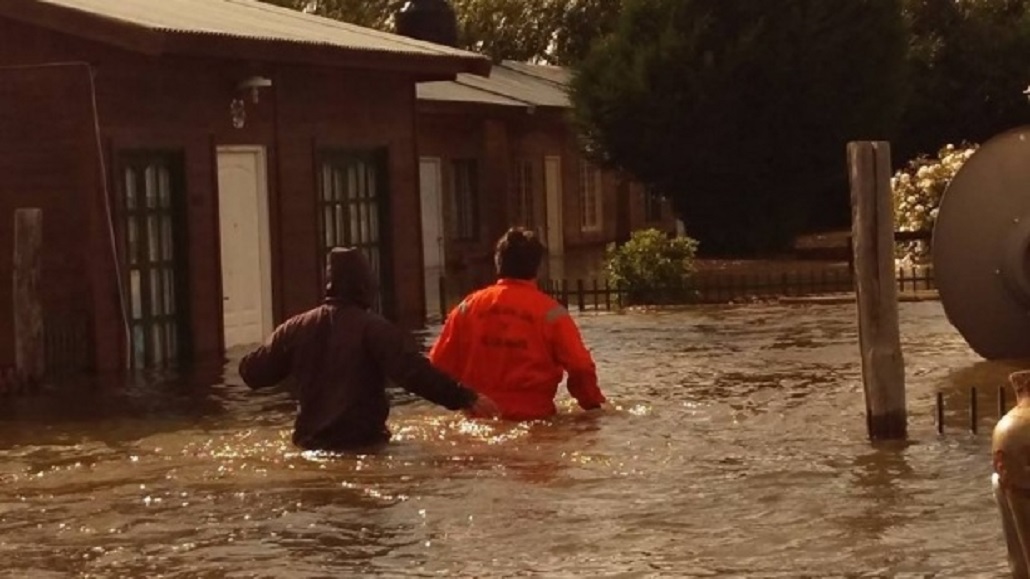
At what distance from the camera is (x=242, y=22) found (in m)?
22.8

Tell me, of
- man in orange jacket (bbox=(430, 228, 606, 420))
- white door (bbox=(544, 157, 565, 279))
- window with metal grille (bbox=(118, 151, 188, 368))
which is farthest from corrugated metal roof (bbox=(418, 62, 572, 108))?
man in orange jacket (bbox=(430, 228, 606, 420))

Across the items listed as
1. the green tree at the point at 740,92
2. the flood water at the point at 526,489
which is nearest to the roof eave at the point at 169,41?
the flood water at the point at 526,489

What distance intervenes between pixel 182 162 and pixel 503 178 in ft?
63.7

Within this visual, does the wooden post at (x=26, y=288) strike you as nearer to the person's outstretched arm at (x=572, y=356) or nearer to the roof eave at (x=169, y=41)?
the roof eave at (x=169, y=41)

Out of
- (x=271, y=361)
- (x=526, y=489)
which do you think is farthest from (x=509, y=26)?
(x=526, y=489)

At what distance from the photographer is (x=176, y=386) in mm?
18984

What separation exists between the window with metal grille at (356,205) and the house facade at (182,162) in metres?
0.03

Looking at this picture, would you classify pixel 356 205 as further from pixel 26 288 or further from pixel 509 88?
pixel 509 88

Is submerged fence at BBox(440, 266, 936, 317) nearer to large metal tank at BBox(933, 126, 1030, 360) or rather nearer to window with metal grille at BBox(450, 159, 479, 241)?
large metal tank at BBox(933, 126, 1030, 360)

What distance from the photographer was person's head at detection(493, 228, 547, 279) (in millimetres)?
14484

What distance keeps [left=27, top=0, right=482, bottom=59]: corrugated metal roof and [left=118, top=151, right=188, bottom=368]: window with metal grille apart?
4.22 ft

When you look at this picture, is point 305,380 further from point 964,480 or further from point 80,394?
point 80,394

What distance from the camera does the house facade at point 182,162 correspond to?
20.1 m

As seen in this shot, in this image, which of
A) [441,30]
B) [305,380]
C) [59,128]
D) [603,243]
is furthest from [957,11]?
[305,380]
